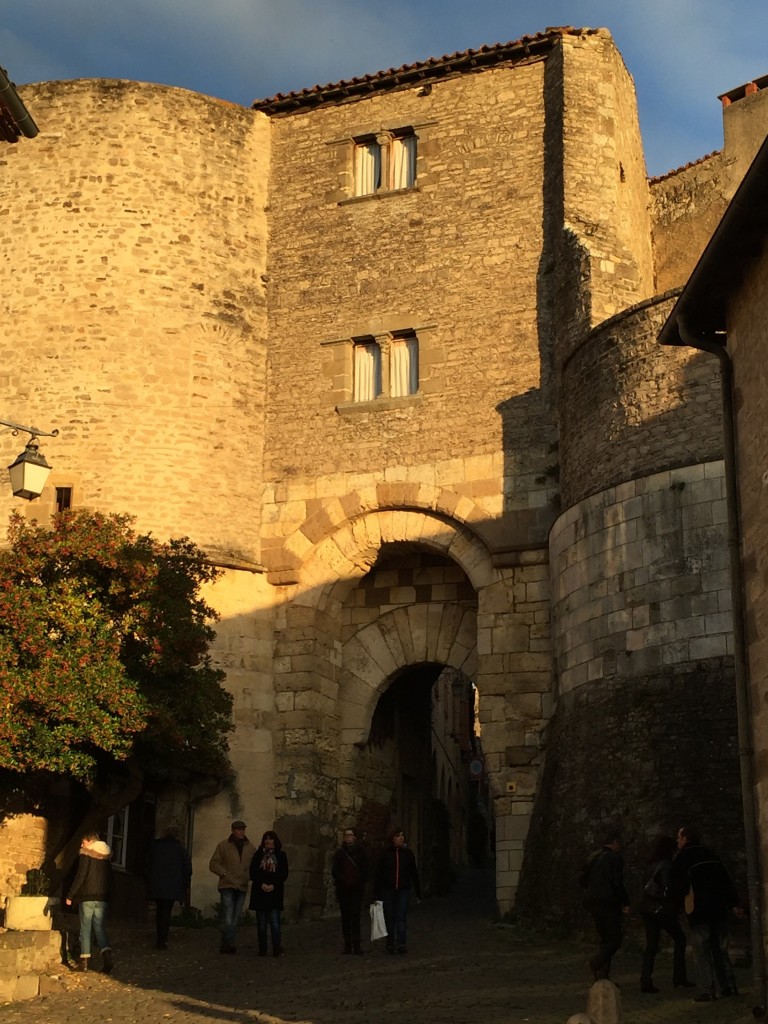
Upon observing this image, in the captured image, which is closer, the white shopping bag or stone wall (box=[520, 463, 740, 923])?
the white shopping bag

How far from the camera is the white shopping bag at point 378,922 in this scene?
14.9 metres

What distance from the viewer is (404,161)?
22.6 meters

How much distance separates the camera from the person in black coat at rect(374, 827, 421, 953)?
1523cm

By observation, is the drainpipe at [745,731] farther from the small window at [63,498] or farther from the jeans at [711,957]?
the small window at [63,498]

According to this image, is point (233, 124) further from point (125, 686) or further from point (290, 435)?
point (125, 686)

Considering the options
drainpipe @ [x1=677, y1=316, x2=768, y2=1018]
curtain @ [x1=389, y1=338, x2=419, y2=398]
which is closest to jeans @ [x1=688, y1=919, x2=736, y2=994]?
drainpipe @ [x1=677, y1=316, x2=768, y2=1018]

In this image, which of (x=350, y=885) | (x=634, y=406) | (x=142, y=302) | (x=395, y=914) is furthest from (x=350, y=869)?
(x=142, y=302)

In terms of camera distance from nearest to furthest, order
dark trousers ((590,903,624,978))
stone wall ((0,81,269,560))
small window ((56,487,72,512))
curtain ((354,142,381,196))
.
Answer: dark trousers ((590,903,624,978)), small window ((56,487,72,512)), stone wall ((0,81,269,560)), curtain ((354,142,381,196))

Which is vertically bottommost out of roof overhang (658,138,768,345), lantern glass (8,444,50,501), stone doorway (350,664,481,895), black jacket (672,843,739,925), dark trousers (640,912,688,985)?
dark trousers (640,912,688,985)

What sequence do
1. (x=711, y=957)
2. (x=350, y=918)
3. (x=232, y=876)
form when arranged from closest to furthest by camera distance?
(x=711, y=957), (x=350, y=918), (x=232, y=876)

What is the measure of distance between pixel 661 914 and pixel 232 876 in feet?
17.5

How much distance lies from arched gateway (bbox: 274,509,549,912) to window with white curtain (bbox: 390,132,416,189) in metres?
5.14

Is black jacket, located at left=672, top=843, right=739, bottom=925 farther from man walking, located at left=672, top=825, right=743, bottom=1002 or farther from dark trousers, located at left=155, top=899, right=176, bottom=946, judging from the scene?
dark trousers, located at left=155, top=899, right=176, bottom=946

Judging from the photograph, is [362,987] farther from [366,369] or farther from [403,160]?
[403,160]
